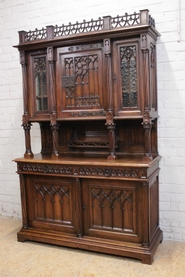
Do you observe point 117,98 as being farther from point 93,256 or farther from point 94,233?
point 93,256

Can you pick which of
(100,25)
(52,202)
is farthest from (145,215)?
(100,25)

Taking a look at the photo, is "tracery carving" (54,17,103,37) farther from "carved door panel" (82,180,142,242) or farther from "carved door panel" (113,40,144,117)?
"carved door panel" (82,180,142,242)

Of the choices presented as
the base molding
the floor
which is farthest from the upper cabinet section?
the floor

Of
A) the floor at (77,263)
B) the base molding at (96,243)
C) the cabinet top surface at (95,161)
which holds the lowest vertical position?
the floor at (77,263)

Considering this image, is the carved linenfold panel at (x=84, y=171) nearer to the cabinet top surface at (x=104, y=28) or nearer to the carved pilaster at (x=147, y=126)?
the carved pilaster at (x=147, y=126)

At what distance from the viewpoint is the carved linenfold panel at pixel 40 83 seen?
3.12 meters

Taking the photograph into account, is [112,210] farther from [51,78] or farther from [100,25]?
[100,25]

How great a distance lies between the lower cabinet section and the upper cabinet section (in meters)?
0.66

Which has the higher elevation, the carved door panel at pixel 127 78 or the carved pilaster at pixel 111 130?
the carved door panel at pixel 127 78

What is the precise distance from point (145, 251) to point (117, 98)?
1438 millimetres

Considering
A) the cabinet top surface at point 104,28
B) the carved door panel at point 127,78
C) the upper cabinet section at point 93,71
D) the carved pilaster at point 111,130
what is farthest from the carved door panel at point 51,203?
the cabinet top surface at point 104,28

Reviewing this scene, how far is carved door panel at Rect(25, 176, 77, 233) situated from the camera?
9.87ft

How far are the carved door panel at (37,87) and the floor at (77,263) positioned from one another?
140cm

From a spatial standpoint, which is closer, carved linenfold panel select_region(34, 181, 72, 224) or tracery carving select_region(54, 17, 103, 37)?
tracery carving select_region(54, 17, 103, 37)
